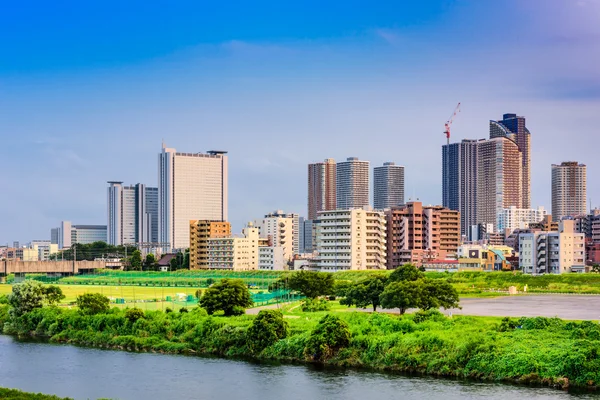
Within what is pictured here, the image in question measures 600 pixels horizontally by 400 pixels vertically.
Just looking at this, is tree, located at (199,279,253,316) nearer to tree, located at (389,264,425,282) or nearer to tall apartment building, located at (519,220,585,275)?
tree, located at (389,264,425,282)

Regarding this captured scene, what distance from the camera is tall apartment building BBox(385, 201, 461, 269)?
105688 millimetres

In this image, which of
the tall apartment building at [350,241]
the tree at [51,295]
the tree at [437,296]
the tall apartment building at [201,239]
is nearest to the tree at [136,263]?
the tall apartment building at [201,239]

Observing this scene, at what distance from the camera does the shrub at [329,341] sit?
3369cm

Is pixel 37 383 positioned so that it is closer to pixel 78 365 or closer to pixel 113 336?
pixel 78 365

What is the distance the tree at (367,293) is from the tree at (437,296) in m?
3.28

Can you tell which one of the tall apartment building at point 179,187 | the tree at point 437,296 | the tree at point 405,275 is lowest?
the tree at point 437,296

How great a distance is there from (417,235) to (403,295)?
67.7 meters

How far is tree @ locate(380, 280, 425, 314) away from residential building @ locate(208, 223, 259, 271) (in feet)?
243

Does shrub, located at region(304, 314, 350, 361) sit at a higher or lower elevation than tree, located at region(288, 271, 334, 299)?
lower

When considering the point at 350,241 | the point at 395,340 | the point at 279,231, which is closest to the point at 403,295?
the point at 395,340

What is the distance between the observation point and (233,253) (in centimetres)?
11581

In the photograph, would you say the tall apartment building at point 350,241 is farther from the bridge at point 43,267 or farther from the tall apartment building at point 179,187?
the tall apartment building at point 179,187

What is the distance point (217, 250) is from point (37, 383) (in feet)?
284

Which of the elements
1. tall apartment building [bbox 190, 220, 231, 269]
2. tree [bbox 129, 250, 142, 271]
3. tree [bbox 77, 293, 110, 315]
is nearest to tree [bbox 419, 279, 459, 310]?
tree [bbox 77, 293, 110, 315]
